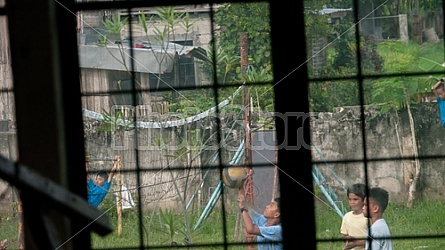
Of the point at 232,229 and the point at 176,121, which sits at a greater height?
the point at 176,121

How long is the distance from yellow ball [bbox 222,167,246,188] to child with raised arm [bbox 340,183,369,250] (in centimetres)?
37

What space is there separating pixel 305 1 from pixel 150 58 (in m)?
0.57

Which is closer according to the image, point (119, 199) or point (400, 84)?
point (400, 84)

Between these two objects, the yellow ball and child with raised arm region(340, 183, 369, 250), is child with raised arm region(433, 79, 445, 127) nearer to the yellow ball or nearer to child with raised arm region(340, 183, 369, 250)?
child with raised arm region(340, 183, 369, 250)

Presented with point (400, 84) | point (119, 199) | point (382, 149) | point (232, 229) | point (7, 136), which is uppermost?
point (400, 84)

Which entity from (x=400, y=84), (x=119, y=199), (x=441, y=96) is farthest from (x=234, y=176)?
(x=441, y=96)

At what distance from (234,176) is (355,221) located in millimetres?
442

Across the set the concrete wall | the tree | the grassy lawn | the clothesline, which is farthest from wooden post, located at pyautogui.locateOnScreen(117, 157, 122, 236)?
the tree

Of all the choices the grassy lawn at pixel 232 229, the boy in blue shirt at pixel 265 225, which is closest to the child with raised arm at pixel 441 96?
the grassy lawn at pixel 232 229

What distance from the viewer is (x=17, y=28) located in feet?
9.09

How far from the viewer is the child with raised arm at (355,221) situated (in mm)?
2928

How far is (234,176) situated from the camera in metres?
2.98

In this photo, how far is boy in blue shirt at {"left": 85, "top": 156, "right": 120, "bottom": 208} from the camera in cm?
303

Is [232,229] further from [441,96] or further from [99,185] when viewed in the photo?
[441,96]
